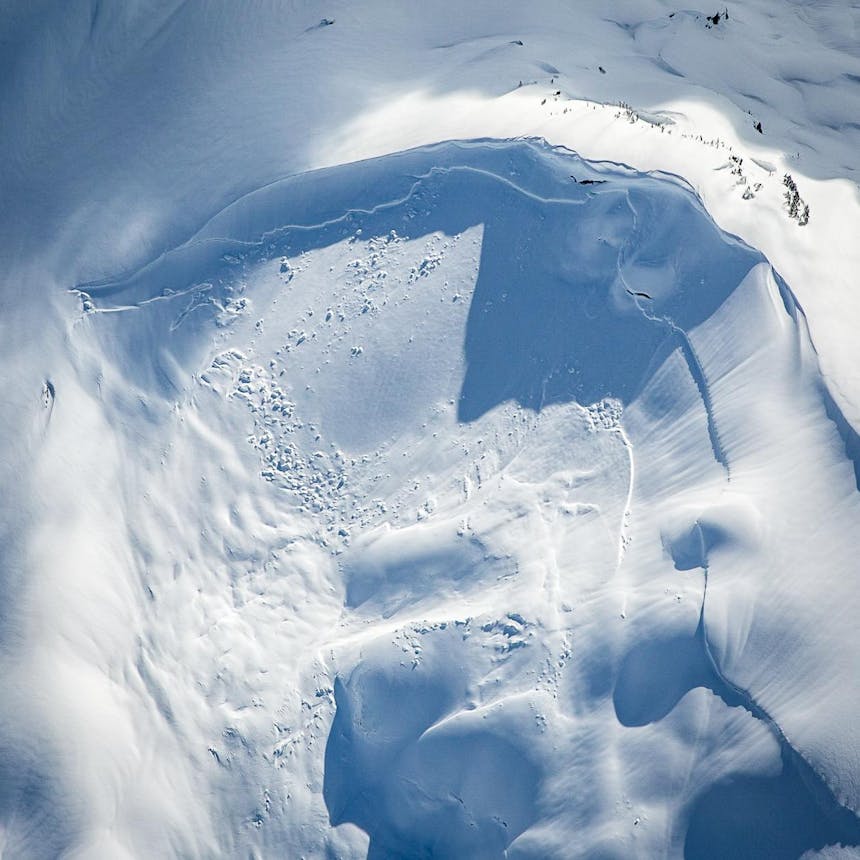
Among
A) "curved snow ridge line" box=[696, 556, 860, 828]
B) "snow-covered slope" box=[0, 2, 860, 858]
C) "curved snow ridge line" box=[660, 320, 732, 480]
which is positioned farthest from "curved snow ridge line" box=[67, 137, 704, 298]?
"curved snow ridge line" box=[696, 556, 860, 828]

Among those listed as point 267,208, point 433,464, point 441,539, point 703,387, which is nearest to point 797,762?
point 703,387

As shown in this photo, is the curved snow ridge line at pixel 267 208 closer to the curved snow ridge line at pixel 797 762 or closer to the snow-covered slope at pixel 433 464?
the snow-covered slope at pixel 433 464

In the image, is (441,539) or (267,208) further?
(267,208)

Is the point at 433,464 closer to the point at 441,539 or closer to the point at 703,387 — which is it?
the point at 441,539

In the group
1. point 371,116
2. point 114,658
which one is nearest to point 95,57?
point 371,116

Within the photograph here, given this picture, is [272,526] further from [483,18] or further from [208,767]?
[483,18]

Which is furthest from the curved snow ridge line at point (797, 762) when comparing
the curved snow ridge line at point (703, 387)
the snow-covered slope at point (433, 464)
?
the curved snow ridge line at point (703, 387)
